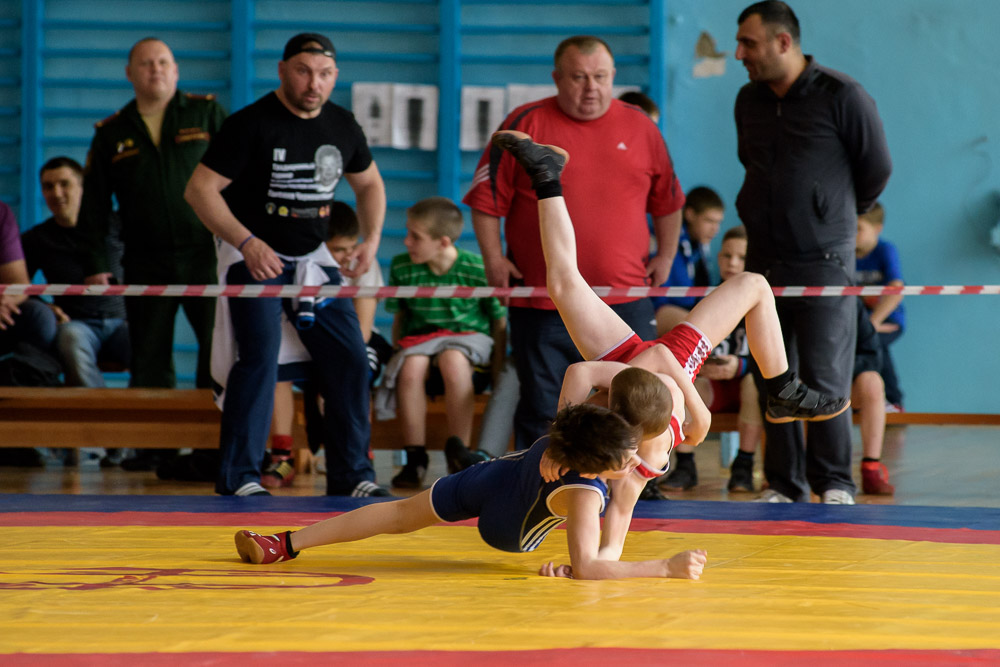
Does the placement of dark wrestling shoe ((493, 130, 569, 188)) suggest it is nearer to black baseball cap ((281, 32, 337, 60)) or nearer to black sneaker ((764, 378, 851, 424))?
black sneaker ((764, 378, 851, 424))

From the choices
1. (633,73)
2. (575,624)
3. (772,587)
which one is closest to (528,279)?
(772,587)

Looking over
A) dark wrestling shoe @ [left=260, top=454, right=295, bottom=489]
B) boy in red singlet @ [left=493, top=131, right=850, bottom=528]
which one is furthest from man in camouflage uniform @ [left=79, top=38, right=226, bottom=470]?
boy in red singlet @ [left=493, top=131, right=850, bottom=528]

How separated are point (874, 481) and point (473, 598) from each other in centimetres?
314

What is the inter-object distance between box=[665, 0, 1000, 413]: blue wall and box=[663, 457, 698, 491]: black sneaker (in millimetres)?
2905

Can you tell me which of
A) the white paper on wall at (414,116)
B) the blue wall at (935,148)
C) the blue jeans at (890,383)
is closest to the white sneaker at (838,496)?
the blue jeans at (890,383)

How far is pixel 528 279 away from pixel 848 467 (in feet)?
4.93

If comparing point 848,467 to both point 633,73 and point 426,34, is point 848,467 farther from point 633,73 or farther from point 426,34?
point 426,34

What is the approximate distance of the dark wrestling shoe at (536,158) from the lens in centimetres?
346

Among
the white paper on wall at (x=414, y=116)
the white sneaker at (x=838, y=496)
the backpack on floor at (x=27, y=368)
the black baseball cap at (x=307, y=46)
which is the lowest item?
the white sneaker at (x=838, y=496)

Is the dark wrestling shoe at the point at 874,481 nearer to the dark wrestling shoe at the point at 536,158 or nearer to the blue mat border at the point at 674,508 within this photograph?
the blue mat border at the point at 674,508

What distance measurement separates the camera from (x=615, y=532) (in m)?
2.89

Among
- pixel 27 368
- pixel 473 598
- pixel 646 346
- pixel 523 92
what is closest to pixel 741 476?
pixel 646 346

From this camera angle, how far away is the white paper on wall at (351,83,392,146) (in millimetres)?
7918

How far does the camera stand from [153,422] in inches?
229
